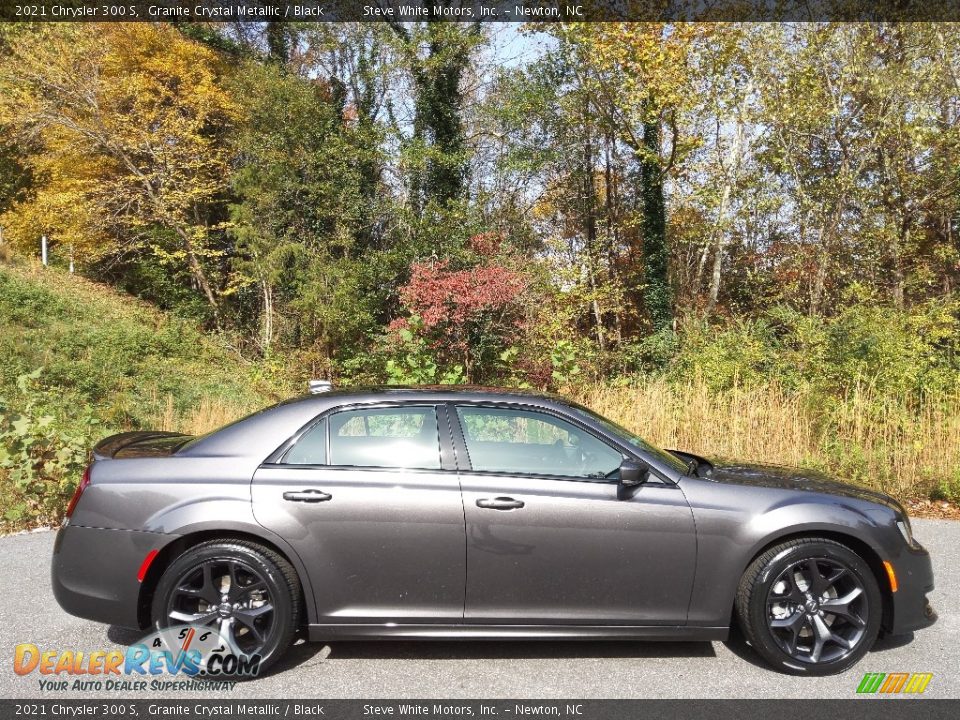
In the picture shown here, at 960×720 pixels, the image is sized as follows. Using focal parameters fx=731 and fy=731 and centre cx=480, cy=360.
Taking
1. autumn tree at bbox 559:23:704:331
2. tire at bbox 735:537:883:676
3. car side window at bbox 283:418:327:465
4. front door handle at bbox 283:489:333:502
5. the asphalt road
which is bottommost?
the asphalt road

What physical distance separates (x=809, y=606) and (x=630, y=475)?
118 cm

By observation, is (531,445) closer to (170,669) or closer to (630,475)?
(630,475)

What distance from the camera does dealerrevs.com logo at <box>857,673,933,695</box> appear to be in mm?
3676

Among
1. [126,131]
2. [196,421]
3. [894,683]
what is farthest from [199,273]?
[894,683]

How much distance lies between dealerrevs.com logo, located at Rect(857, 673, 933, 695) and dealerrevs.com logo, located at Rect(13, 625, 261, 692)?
10.2ft

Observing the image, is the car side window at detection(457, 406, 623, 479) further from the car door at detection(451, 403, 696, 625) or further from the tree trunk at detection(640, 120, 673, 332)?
the tree trunk at detection(640, 120, 673, 332)

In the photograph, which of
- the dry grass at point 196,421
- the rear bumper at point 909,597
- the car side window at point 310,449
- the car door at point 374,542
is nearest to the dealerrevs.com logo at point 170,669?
the car door at point 374,542

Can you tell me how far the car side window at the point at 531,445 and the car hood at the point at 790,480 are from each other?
65 cm

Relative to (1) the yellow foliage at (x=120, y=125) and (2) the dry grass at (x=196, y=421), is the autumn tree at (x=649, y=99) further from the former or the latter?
(1) the yellow foliage at (x=120, y=125)

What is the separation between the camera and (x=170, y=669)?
384 cm

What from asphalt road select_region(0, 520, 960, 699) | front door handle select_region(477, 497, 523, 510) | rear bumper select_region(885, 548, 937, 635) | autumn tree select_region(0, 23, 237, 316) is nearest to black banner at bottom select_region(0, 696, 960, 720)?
asphalt road select_region(0, 520, 960, 699)

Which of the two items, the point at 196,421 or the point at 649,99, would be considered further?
the point at 649,99

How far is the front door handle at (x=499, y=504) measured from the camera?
382 centimetres

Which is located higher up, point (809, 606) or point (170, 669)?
point (809, 606)
